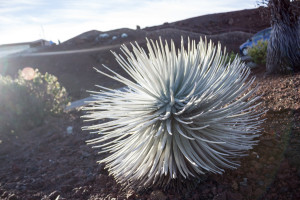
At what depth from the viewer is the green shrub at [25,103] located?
5.50 metres

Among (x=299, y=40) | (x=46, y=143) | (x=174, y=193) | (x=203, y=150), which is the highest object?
(x=299, y=40)

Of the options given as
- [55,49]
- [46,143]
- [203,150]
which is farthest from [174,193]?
[55,49]

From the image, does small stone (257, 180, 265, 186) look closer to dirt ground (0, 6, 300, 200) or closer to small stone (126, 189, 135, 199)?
dirt ground (0, 6, 300, 200)

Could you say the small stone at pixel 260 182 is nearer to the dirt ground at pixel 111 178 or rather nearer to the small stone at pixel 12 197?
the dirt ground at pixel 111 178

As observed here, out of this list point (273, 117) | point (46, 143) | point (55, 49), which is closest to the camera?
point (273, 117)

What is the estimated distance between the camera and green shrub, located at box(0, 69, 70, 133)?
5504 mm

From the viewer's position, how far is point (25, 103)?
19.2 ft

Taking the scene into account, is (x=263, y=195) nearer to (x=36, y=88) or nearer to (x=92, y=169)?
(x=92, y=169)

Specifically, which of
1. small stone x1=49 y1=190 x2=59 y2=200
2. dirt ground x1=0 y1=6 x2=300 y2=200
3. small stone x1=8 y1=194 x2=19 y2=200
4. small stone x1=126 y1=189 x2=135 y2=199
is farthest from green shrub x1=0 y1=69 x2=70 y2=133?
small stone x1=126 y1=189 x2=135 y2=199

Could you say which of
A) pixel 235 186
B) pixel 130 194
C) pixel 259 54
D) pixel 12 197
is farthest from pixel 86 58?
pixel 235 186

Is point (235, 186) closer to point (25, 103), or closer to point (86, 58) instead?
point (25, 103)

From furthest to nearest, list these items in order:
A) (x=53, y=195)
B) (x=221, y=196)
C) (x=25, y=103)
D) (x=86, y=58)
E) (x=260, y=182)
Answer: (x=86, y=58) → (x=25, y=103) → (x=53, y=195) → (x=260, y=182) → (x=221, y=196)

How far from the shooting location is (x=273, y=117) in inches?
105

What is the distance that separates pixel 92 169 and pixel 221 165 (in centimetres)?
134
